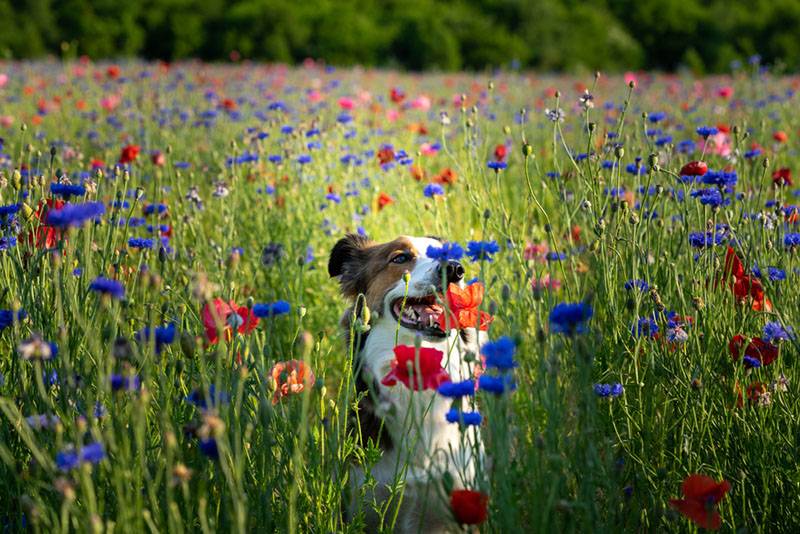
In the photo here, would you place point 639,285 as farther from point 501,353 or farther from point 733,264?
point 501,353

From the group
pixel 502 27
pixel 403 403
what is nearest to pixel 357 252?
pixel 403 403

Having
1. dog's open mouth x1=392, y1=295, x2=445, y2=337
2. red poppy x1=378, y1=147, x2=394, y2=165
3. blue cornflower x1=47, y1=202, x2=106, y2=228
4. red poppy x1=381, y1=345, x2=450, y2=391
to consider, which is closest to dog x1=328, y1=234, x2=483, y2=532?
dog's open mouth x1=392, y1=295, x2=445, y2=337

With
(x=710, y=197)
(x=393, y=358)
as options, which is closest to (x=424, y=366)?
(x=393, y=358)

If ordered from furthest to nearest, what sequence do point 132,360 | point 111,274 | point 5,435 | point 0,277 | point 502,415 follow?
1. point 111,274
2. point 0,277
3. point 132,360
4. point 5,435
5. point 502,415

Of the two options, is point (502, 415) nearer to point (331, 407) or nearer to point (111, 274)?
point (331, 407)

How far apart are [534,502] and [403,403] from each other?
88 cm

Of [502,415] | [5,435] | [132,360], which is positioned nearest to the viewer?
[502,415]

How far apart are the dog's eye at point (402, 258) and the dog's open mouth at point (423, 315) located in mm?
187

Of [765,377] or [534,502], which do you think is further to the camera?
[765,377]

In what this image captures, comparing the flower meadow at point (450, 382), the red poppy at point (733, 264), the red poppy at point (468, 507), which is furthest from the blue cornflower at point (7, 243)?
the red poppy at point (733, 264)

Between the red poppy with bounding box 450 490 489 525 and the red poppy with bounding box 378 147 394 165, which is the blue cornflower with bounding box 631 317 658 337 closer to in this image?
the red poppy with bounding box 450 490 489 525

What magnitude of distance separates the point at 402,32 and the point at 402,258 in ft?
48.5

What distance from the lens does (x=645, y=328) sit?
225 centimetres

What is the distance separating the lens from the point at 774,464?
2.09 meters
